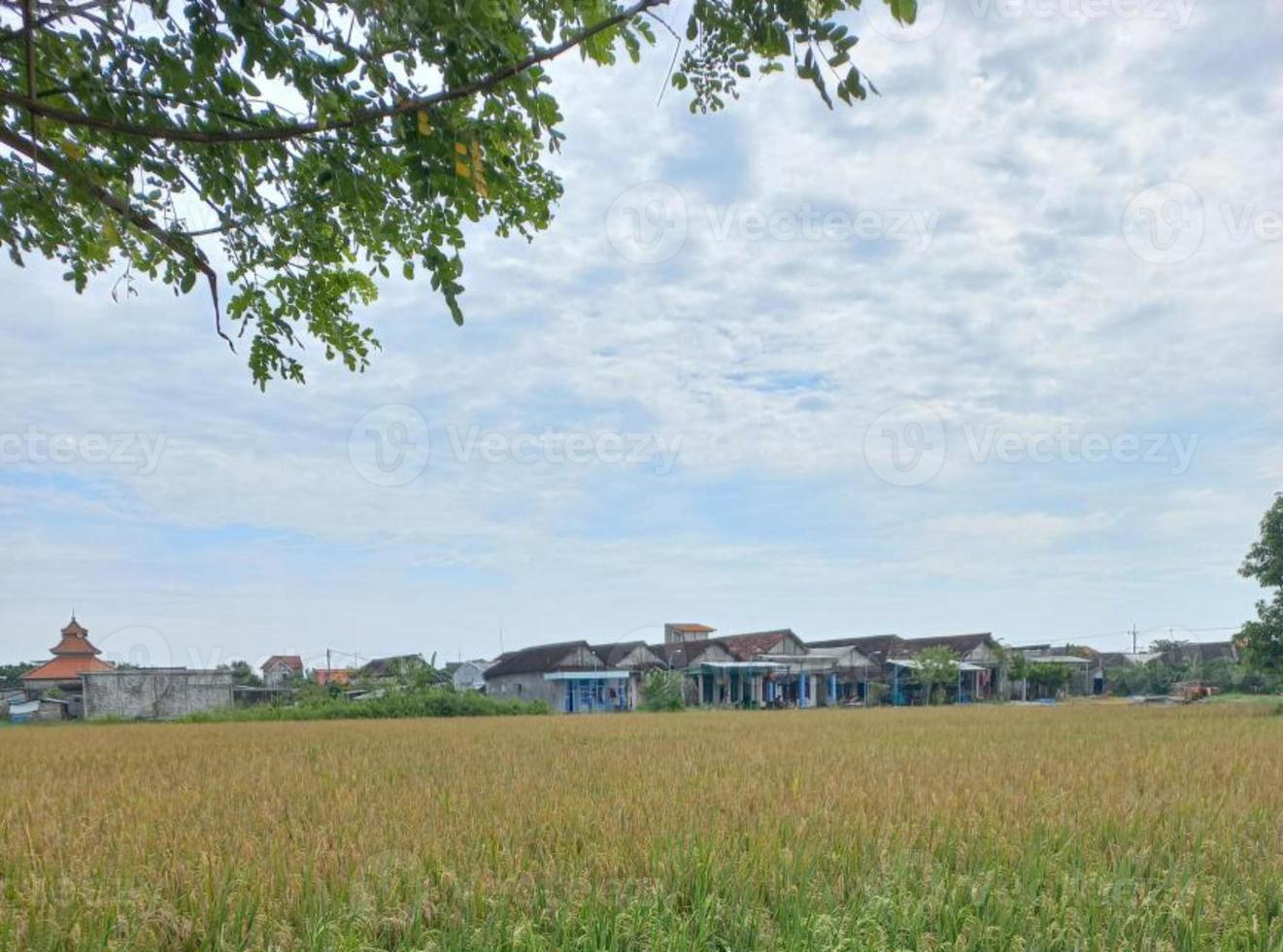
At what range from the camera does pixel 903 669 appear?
54094 millimetres

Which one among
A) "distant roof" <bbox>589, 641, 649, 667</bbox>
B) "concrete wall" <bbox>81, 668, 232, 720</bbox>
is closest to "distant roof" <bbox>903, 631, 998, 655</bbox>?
"distant roof" <bbox>589, 641, 649, 667</bbox>

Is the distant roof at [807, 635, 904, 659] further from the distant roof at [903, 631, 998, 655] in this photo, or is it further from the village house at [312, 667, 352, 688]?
the village house at [312, 667, 352, 688]

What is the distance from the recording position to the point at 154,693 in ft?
131

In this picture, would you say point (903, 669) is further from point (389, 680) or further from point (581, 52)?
point (581, 52)

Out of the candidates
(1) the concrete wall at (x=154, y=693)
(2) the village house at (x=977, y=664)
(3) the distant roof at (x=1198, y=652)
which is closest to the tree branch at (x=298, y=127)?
(1) the concrete wall at (x=154, y=693)

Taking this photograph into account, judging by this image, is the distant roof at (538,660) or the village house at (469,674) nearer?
the distant roof at (538,660)

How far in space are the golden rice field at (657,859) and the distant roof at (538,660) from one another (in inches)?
1538

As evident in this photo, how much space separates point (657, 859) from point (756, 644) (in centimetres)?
5101

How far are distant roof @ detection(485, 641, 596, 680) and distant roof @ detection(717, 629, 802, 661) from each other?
29.5 feet

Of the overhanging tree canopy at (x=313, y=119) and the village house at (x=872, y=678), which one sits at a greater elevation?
the overhanging tree canopy at (x=313, y=119)

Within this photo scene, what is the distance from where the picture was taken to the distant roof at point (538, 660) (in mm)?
49312

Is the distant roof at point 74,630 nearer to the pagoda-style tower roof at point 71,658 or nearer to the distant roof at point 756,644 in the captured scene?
the pagoda-style tower roof at point 71,658

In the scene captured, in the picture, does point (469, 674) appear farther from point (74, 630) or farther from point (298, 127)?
point (298, 127)

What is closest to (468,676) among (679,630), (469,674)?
(469,674)
